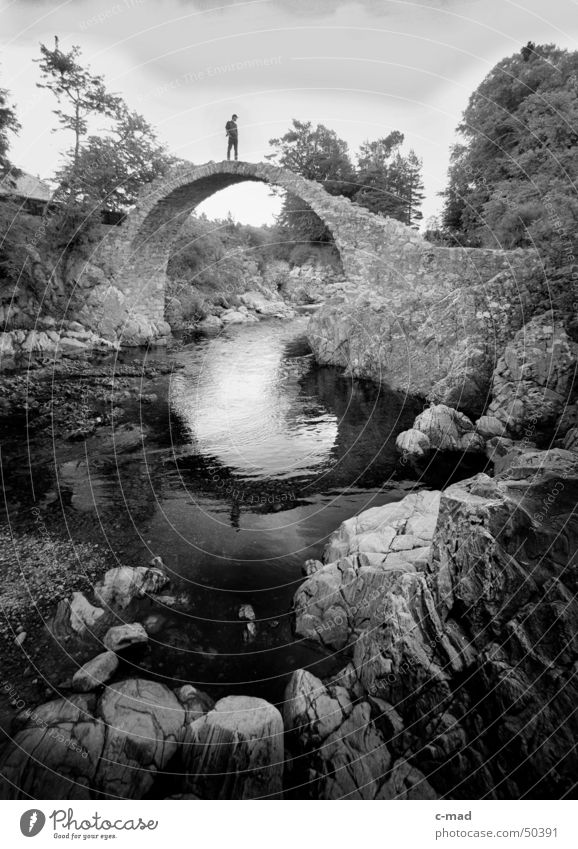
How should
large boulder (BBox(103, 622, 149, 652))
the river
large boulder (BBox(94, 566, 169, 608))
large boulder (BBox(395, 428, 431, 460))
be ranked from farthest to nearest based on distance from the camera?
large boulder (BBox(395, 428, 431, 460)) < large boulder (BBox(94, 566, 169, 608)) < the river < large boulder (BBox(103, 622, 149, 652))

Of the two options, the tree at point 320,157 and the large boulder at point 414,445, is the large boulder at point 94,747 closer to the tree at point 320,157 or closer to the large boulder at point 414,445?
the large boulder at point 414,445

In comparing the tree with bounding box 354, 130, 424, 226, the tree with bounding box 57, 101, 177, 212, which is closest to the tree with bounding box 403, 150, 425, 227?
the tree with bounding box 354, 130, 424, 226

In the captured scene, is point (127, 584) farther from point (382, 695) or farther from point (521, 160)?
point (521, 160)

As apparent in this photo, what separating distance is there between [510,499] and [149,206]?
88.0 ft

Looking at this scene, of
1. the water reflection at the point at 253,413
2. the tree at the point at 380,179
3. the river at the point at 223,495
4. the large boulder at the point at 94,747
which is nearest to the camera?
the large boulder at the point at 94,747

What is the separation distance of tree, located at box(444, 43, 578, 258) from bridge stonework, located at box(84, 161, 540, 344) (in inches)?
60.7

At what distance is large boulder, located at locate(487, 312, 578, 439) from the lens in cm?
915

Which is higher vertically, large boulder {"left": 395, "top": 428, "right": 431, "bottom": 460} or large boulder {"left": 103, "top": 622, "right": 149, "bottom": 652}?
large boulder {"left": 395, "top": 428, "right": 431, "bottom": 460}

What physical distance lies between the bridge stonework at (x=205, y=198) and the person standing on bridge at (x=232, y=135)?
2.30 ft

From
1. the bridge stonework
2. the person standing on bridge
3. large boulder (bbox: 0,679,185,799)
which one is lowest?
large boulder (bbox: 0,679,185,799)

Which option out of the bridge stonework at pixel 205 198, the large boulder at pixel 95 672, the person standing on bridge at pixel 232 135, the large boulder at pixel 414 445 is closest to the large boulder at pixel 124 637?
the large boulder at pixel 95 672

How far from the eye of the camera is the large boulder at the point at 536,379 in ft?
30.0

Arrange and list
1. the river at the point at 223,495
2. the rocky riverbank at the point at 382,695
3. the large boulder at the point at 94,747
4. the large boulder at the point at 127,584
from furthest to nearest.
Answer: the large boulder at the point at 127,584 < the river at the point at 223,495 < the large boulder at the point at 94,747 < the rocky riverbank at the point at 382,695

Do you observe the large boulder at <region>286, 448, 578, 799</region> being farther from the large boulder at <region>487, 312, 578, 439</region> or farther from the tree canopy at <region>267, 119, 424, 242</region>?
the tree canopy at <region>267, 119, 424, 242</region>
